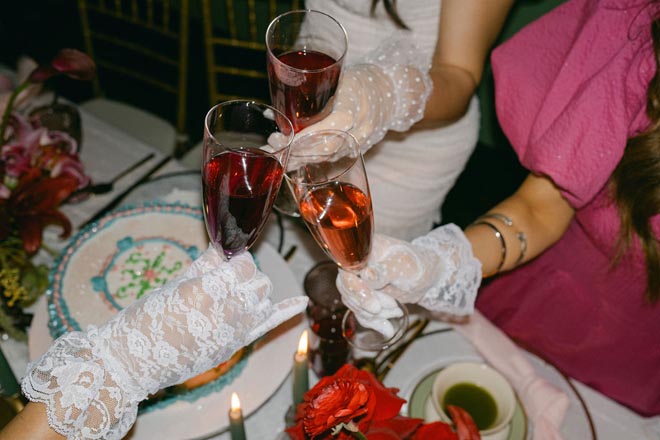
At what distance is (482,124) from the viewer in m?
3.44

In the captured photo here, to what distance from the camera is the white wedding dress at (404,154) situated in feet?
5.49

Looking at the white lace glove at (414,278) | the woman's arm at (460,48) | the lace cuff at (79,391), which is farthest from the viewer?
the woman's arm at (460,48)

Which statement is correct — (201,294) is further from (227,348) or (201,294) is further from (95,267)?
(95,267)

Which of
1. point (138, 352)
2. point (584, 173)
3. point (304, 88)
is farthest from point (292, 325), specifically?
point (584, 173)

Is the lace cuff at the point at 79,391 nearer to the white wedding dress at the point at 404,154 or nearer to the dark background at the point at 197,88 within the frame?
the white wedding dress at the point at 404,154

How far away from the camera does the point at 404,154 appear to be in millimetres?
1816

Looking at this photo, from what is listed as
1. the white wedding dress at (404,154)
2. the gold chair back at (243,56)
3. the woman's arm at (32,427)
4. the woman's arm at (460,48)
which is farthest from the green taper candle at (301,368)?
the gold chair back at (243,56)

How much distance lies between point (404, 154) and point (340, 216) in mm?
936

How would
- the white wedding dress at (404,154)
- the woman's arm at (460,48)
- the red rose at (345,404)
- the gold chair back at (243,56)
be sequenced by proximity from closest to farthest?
the red rose at (345,404) → the woman's arm at (460,48) → the white wedding dress at (404,154) → the gold chair back at (243,56)

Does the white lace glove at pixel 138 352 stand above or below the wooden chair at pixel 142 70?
above

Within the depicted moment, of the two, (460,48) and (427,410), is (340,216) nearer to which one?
(427,410)

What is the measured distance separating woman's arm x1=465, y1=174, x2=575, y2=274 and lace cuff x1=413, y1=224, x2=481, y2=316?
84mm

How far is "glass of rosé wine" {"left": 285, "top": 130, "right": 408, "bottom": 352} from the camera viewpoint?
0.89 metres

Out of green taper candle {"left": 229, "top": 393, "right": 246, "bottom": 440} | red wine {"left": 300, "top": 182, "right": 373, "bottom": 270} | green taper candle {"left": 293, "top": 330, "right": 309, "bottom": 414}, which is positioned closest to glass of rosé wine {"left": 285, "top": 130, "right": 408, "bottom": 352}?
red wine {"left": 300, "top": 182, "right": 373, "bottom": 270}
